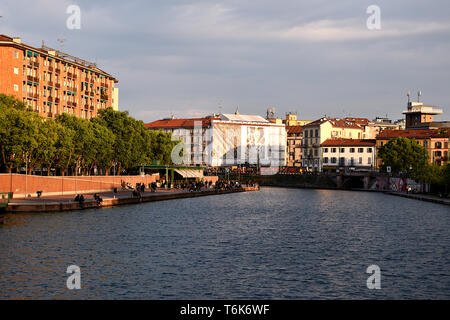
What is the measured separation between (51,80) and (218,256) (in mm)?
79475

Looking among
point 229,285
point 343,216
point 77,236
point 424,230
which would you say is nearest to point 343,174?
point 343,216

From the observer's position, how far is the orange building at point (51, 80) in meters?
97.8

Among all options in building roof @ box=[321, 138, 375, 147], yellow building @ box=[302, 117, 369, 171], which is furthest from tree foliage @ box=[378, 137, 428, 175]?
yellow building @ box=[302, 117, 369, 171]

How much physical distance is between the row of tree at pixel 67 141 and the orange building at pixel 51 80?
24.7ft

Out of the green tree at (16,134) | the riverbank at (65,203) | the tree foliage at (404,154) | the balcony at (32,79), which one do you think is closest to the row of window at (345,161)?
the tree foliage at (404,154)

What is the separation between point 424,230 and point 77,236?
3280 centimetres

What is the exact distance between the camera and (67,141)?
8181cm

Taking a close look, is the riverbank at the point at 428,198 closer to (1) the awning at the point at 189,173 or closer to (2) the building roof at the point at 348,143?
(1) the awning at the point at 189,173

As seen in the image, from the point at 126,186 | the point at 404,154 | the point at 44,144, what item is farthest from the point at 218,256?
the point at 404,154

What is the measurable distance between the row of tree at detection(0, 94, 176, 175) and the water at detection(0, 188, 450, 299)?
15070 mm

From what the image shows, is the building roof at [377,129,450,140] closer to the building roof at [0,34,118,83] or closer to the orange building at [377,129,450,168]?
the orange building at [377,129,450,168]

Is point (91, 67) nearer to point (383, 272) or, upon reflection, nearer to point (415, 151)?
Answer: point (415, 151)

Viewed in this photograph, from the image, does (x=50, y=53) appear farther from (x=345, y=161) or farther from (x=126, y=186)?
(x=345, y=161)

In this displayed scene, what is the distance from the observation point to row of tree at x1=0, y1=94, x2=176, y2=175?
238 ft
